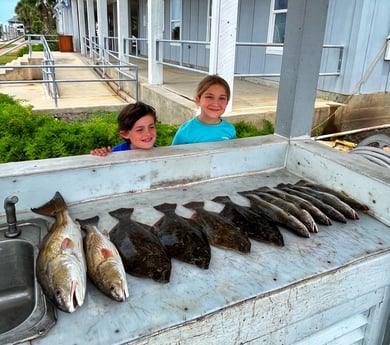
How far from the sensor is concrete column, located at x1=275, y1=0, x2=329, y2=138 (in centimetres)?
277

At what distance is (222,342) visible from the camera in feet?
5.03

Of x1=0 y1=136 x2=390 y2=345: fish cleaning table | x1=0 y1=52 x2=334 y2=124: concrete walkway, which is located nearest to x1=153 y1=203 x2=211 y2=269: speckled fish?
x1=0 y1=136 x2=390 y2=345: fish cleaning table

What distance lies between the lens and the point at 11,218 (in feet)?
6.29

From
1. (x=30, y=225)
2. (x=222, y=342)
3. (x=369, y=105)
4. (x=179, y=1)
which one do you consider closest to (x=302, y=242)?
(x=222, y=342)

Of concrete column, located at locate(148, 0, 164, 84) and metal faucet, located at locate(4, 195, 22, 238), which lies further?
concrete column, located at locate(148, 0, 164, 84)

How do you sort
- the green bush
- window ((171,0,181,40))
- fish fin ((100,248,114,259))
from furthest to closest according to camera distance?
window ((171,0,181,40)), the green bush, fish fin ((100,248,114,259))

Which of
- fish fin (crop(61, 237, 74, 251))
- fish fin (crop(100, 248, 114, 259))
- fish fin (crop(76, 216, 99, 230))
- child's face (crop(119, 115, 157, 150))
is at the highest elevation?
child's face (crop(119, 115, 157, 150))

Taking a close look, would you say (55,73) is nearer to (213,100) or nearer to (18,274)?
(213,100)

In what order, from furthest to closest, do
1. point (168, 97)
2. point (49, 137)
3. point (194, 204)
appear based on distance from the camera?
point (168, 97)
point (49, 137)
point (194, 204)

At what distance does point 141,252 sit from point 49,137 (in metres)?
3.00

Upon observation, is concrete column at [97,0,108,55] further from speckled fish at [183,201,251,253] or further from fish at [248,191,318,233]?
speckled fish at [183,201,251,253]

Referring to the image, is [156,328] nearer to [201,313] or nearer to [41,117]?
[201,313]

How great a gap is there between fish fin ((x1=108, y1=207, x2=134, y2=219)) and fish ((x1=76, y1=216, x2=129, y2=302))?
1.02ft

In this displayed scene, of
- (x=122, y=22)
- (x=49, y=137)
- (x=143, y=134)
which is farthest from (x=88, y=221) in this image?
(x=122, y=22)
